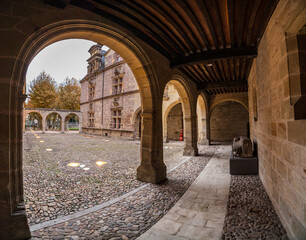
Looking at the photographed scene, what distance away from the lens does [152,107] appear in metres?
3.94

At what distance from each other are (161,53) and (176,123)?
1071cm

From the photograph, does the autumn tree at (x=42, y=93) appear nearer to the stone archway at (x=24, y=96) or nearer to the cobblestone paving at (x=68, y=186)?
the cobblestone paving at (x=68, y=186)

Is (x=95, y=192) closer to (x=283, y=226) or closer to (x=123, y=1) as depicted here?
(x=283, y=226)

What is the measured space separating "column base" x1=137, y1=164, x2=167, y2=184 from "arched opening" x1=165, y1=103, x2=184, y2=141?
A: 1047 centimetres

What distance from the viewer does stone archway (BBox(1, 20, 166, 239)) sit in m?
1.81

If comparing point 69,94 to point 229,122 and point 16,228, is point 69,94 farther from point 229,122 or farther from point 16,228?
point 16,228

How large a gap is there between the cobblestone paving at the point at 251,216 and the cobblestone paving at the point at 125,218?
93 cm

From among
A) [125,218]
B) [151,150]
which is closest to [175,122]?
[151,150]

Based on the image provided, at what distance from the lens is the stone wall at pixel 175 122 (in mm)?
14320

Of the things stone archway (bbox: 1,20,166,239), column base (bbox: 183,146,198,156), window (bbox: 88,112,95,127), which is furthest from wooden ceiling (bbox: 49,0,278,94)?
window (bbox: 88,112,95,127)

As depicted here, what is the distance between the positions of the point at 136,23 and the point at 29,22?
5.54ft

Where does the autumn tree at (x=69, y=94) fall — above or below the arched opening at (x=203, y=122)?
above

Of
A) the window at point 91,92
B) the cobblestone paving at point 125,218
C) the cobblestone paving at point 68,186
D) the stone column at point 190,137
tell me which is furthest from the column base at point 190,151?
the window at point 91,92

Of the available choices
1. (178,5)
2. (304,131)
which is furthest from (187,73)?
(304,131)
